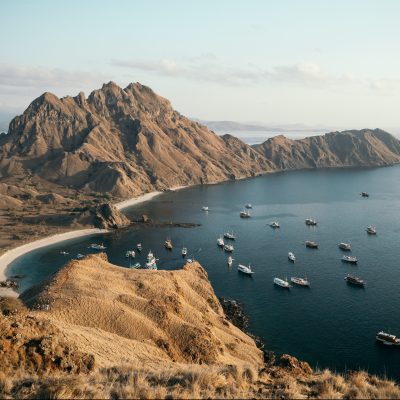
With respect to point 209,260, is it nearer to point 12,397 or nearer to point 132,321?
point 132,321

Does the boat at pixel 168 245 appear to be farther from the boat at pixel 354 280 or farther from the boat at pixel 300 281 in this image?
the boat at pixel 354 280

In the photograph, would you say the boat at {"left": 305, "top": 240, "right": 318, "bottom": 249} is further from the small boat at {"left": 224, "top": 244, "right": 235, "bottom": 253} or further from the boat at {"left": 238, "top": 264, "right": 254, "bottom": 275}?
the boat at {"left": 238, "top": 264, "right": 254, "bottom": 275}

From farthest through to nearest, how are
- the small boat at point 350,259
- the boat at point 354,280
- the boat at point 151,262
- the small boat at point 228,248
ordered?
the small boat at point 228,248 → the boat at point 151,262 → the small boat at point 350,259 → the boat at point 354,280

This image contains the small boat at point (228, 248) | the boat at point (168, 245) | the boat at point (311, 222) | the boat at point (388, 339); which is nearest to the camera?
the boat at point (388, 339)

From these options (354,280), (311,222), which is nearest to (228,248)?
(354,280)

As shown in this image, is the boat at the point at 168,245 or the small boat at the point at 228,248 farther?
the boat at the point at 168,245

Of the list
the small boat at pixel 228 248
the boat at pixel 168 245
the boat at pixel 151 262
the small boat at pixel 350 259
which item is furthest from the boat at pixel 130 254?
the small boat at pixel 350 259

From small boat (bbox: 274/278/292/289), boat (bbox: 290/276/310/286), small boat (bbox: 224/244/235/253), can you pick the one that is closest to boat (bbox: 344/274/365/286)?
boat (bbox: 290/276/310/286)
